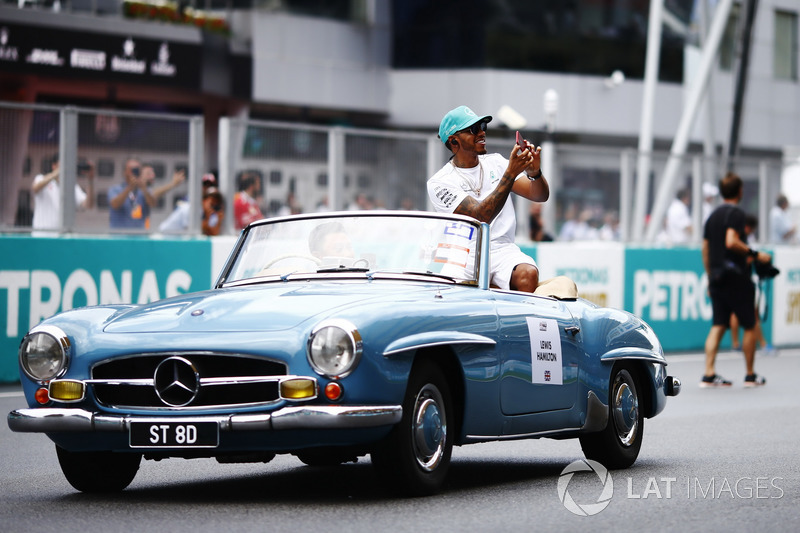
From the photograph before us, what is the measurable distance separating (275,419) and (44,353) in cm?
124

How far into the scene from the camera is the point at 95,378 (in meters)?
6.55

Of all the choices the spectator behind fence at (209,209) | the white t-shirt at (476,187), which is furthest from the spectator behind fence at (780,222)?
the white t-shirt at (476,187)

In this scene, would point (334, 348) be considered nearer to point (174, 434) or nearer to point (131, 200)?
point (174, 434)

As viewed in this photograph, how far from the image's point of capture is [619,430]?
8359mm

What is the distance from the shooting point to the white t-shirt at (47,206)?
46.6 feet

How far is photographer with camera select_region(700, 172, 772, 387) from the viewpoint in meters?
14.7

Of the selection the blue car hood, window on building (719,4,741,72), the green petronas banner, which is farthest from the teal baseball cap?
window on building (719,4,741,72)

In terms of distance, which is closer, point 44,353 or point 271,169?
point 44,353

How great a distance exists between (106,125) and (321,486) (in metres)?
8.13

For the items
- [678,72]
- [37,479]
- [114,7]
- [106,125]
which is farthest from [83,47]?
[37,479]

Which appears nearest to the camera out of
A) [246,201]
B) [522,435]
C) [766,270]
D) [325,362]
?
[325,362]

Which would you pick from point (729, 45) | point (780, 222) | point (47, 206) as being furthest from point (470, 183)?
point (729, 45)

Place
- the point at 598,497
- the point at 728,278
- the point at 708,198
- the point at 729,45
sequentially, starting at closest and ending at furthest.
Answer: the point at 598,497
the point at 728,278
the point at 708,198
the point at 729,45

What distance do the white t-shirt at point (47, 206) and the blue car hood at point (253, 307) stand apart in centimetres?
740
